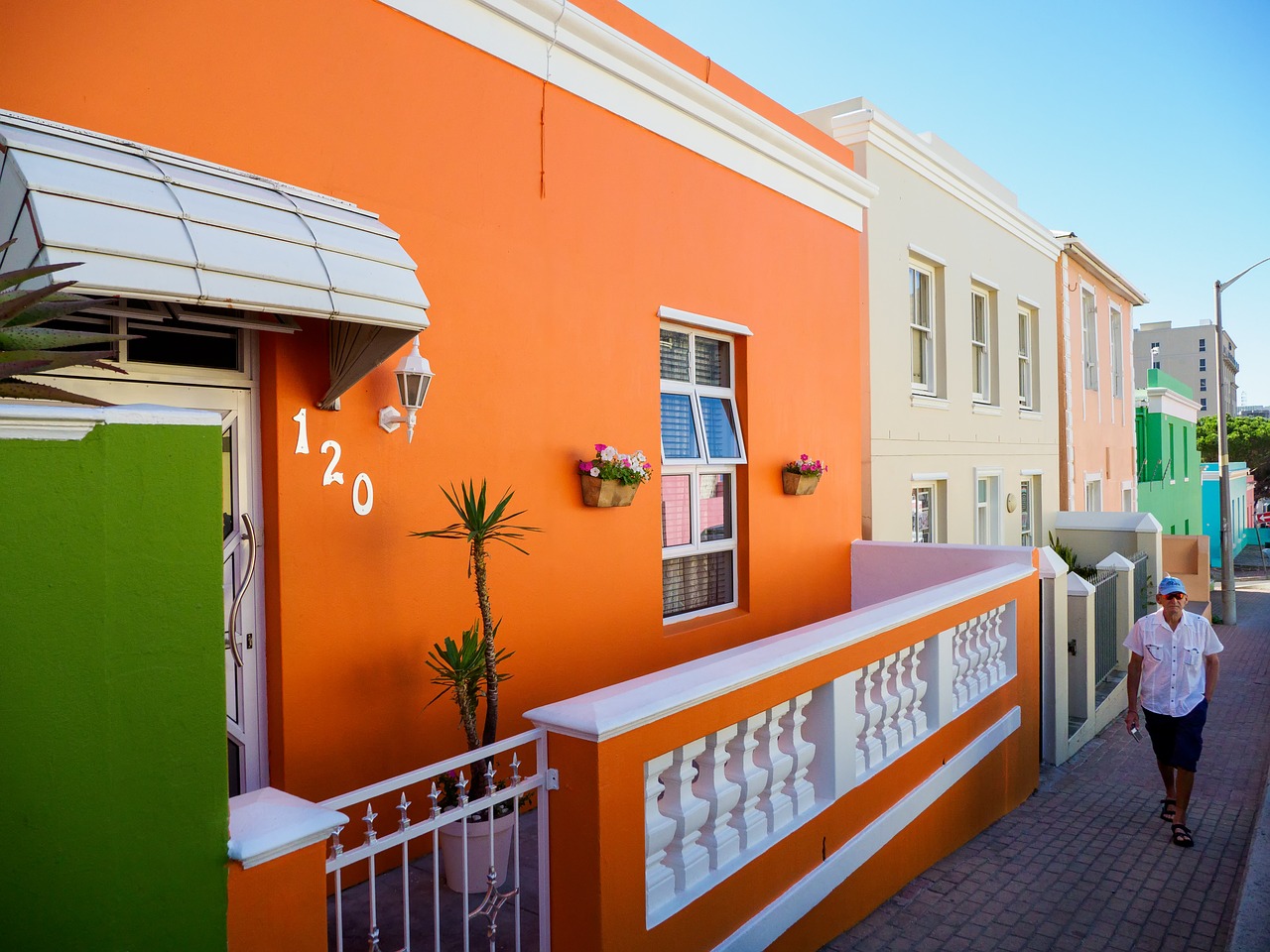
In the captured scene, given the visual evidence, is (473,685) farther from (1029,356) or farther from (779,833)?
(1029,356)

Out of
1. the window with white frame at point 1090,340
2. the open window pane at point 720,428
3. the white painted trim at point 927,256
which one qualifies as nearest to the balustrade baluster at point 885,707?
the open window pane at point 720,428

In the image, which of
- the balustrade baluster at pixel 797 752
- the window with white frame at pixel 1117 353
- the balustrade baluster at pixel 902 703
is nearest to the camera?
the balustrade baluster at pixel 797 752

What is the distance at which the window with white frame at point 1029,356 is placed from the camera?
14438 millimetres

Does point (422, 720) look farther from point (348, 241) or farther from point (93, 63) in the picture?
point (93, 63)

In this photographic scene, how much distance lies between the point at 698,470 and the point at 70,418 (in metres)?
5.18

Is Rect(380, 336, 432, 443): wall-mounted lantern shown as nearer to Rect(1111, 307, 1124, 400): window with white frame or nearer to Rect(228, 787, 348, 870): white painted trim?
Rect(228, 787, 348, 870): white painted trim

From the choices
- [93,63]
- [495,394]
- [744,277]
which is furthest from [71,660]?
[744,277]

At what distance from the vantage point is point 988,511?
42.4 ft

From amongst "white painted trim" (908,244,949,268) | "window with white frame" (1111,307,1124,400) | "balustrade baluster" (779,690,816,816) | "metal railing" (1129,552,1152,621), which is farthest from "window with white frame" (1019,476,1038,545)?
"balustrade baluster" (779,690,816,816)

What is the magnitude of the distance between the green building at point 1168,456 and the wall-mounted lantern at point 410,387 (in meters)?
21.5

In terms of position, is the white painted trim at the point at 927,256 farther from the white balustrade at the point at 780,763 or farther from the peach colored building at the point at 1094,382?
the white balustrade at the point at 780,763

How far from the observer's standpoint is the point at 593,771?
9.73 feet

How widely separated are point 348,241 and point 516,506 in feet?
6.08

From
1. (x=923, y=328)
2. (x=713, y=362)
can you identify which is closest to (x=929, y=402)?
(x=923, y=328)
